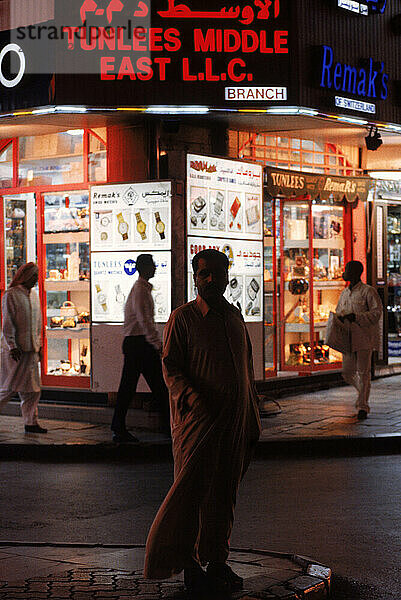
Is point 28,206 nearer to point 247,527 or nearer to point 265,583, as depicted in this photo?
point 247,527

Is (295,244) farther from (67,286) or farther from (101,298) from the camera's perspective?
(101,298)

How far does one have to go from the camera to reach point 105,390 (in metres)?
12.7

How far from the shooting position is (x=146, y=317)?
1104 cm

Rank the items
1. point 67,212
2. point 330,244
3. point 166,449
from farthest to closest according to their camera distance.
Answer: point 330,244 → point 67,212 → point 166,449

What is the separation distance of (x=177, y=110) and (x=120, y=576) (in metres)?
7.85

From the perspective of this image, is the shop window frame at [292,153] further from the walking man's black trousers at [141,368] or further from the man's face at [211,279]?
the man's face at [211,279]

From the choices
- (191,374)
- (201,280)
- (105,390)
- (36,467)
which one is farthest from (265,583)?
(105,390)

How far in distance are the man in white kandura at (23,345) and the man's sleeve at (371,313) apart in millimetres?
3882

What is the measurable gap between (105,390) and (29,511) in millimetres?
4789

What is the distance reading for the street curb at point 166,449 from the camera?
10570 millimetres

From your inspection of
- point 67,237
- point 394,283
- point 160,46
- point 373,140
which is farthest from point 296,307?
point 160,46

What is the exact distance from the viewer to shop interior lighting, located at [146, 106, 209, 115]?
40.3ft

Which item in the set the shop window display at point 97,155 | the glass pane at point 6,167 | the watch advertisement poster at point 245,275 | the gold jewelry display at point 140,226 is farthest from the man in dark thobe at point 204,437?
the glass pane at point 6,167

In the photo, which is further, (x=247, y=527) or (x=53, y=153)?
(x=53, y=153)
